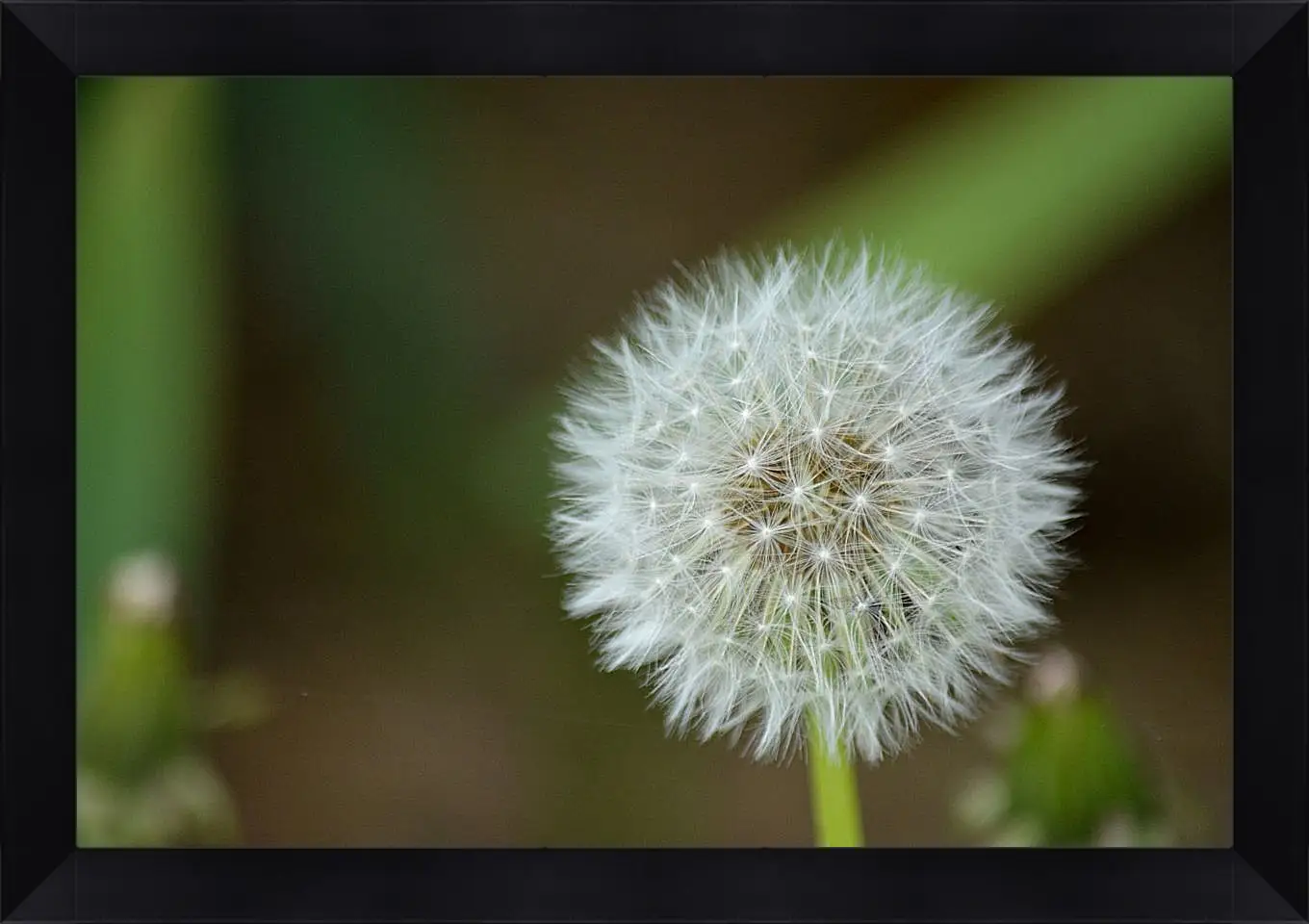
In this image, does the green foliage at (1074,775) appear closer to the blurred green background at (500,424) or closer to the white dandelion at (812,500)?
the blurred green background at (500,424)

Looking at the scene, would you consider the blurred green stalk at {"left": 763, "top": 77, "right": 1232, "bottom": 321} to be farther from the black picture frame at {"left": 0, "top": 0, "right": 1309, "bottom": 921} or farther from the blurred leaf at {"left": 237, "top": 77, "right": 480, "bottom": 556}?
the blurred leaf at {"left": 237, "top": 77, "right": 480, "bottom": 556}

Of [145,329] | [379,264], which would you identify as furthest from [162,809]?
[379,264]

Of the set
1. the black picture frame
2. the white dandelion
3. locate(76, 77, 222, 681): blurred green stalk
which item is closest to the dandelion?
the white dandelion
